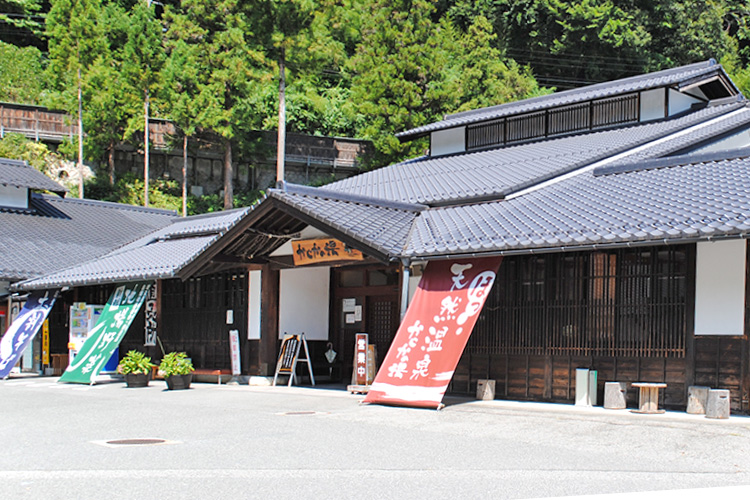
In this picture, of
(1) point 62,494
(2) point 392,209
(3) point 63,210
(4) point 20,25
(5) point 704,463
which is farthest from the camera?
(4) point 20,25

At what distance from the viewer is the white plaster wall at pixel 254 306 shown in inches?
707

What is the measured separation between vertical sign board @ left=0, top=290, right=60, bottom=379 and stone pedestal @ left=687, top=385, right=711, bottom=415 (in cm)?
1713

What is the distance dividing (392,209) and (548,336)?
4441mm

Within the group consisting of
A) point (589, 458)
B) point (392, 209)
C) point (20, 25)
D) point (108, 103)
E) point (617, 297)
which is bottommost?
point (589, 458)

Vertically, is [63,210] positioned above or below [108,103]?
below

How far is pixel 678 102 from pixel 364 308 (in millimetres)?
10090

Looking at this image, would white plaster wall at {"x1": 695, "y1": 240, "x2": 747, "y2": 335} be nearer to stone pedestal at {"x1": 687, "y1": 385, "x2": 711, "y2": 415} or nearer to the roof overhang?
stone pedestal at {"x1": 687, "y1": 385, "x2": 711, "y2": 415}

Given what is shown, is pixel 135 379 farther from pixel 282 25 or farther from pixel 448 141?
pixel 282 25

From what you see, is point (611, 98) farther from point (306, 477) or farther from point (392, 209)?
point (306, 477)

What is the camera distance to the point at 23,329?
21.8m

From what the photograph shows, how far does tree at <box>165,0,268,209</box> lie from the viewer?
115 feet

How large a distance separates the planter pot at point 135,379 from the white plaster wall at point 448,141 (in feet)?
36.5

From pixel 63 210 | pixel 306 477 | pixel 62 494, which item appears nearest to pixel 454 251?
pixel 306 477

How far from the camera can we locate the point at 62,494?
618cm
